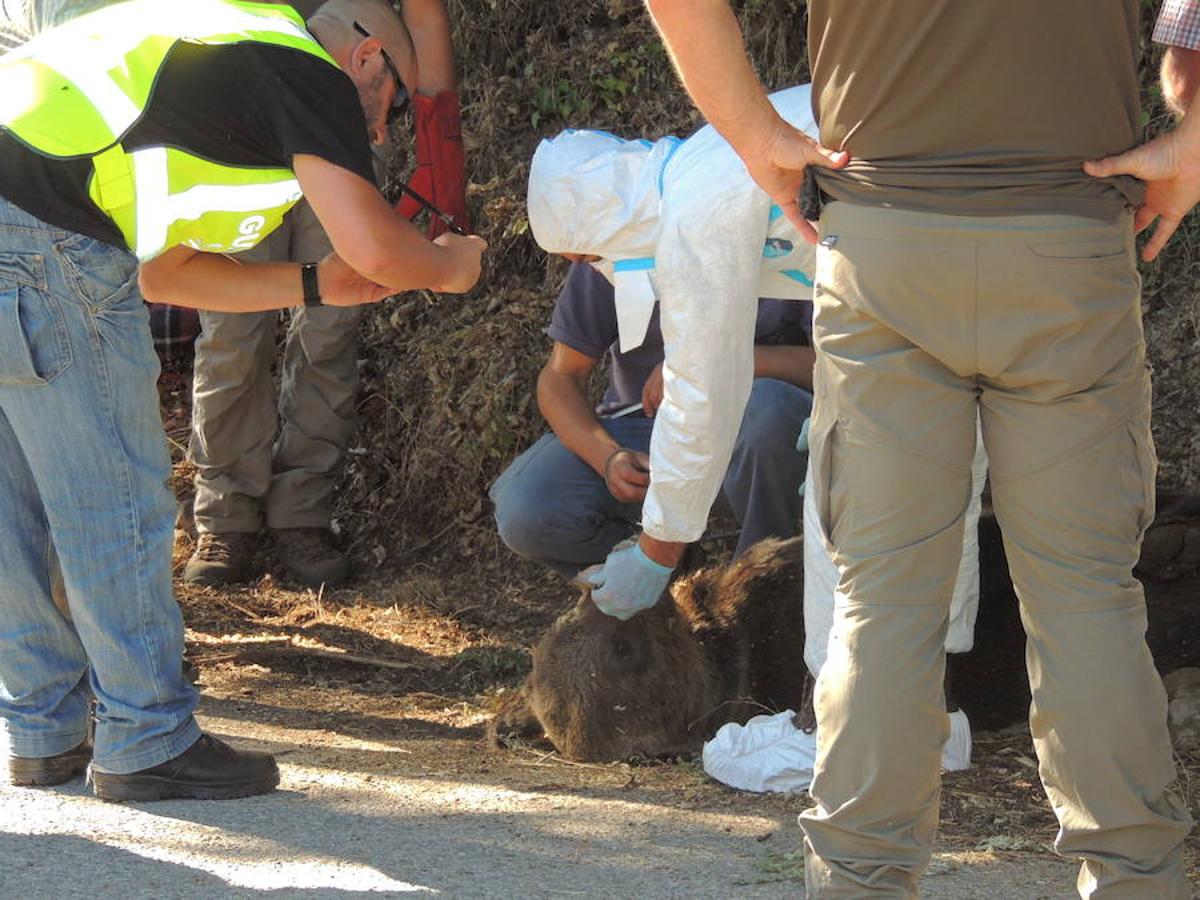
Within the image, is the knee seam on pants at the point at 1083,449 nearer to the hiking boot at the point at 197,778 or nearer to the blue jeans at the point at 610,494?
the hiking boot at the point at 197,778

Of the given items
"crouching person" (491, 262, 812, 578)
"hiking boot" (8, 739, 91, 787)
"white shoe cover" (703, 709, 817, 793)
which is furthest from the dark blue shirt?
"hiking boot" (8, 739, 91, 787)

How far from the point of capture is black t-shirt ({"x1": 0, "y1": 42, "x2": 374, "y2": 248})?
3.47 meters

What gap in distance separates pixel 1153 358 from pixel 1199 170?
3475 mm

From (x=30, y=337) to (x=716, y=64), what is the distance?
1750 mm

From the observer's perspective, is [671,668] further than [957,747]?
Yes

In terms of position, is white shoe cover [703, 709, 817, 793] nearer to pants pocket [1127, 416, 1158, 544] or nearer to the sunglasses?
pants pocket [1127, 416, 1158, 544]

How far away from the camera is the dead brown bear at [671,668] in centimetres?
473

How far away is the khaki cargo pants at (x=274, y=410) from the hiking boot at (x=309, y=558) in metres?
0.05

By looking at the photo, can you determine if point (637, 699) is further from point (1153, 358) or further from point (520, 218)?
point (520, 218)

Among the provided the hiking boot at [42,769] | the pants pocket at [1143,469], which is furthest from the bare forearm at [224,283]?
the pants pocket at [1143,469]

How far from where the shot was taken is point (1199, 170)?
2635mm

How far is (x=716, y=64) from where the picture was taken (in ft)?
9.27

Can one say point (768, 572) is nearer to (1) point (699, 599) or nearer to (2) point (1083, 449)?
(1) point (699, 599)

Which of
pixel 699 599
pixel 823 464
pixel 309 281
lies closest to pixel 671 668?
pixel 699 599
